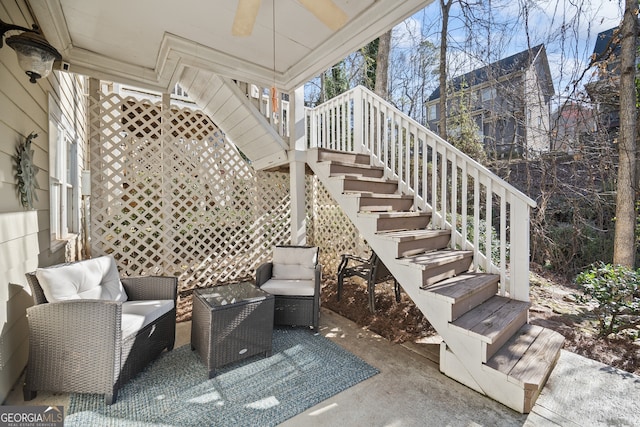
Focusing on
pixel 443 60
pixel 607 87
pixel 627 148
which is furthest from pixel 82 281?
pixel 607 87

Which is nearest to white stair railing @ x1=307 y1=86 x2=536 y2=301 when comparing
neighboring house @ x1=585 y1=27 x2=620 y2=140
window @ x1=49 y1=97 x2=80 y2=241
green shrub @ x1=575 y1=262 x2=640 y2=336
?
green shrub @ x1=575 y1=262 x2=640 y2=336

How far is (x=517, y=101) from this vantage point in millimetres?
6301

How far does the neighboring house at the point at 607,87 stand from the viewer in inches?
174

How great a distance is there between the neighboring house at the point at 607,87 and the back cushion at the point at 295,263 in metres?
4.95

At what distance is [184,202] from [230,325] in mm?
2630

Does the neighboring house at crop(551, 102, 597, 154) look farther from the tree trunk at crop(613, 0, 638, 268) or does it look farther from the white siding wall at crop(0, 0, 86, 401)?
the white siding wall at crop(0, 0, 86, 401)

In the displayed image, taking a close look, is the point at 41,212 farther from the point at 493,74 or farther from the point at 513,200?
the point at 493,74

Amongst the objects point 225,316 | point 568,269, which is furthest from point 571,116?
point 225,316

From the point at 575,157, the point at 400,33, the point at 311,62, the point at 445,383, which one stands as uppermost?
the point at 400,33

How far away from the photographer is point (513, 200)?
2.78 m

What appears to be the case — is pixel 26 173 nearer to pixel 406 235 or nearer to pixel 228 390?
pixel 228 390

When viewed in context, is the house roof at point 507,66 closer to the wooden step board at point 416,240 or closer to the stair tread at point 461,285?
the wooden step board at point 416,240

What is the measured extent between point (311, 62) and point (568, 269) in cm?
584

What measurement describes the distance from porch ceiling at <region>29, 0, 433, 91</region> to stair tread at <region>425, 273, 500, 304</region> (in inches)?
85.5
